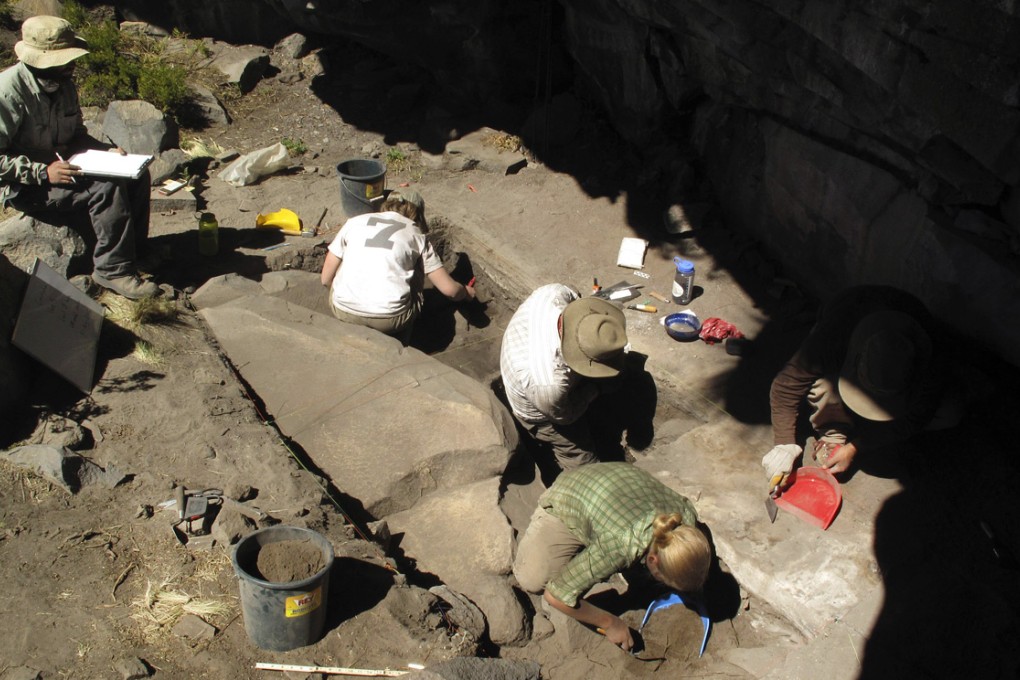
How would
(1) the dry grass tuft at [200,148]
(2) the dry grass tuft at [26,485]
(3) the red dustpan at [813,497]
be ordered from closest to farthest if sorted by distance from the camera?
(2) the dry grass tuft at [26,485] < (3) the red dustpan at [813,497] < (1) the dry grass tuft at [200,148]

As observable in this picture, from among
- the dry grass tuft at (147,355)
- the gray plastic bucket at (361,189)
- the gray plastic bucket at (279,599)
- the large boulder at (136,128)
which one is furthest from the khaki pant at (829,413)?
the large boulder at (136,128)

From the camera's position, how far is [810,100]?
538 centimetres

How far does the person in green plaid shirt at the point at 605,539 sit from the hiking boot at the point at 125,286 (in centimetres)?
304

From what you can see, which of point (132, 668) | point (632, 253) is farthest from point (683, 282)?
point (132, 668)

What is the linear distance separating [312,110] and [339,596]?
7.23 metres

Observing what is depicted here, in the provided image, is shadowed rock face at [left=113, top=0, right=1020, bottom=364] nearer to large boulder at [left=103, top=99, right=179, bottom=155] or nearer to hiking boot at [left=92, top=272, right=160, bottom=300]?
large boulder at [left=103, top=99, right=179, bottom=155]

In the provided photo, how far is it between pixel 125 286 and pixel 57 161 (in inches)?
33.6

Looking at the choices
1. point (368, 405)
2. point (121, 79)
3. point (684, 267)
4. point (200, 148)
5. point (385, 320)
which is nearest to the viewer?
point (368, 405)

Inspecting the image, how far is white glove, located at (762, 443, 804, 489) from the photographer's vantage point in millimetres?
4410

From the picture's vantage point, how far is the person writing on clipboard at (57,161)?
4602 millimetres

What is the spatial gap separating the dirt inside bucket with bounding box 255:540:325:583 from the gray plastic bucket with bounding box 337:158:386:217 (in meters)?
4.09

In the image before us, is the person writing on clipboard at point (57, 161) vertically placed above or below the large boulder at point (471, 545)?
above

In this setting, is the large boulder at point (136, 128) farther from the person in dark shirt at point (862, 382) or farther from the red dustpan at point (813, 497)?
the red dustpan at point (813, 497)

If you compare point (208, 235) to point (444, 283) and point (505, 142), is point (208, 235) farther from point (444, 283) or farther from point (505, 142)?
point (505, 142)
